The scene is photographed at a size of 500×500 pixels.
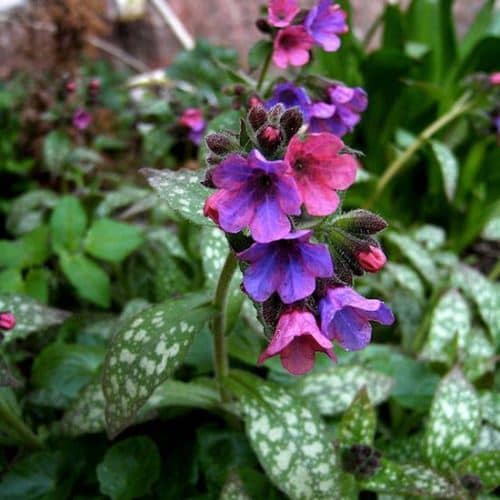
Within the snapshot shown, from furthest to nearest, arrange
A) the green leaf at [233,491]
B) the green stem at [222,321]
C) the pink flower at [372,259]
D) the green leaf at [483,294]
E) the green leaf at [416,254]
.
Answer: the green leaf at [416,254], the green leaf at [483,294], the green leaf at [233,491], the green stem at [222,321], the pink flower at [372,259]

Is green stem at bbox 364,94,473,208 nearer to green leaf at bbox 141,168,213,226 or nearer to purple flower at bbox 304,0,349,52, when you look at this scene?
purple flower at bbox 304,0,349,52

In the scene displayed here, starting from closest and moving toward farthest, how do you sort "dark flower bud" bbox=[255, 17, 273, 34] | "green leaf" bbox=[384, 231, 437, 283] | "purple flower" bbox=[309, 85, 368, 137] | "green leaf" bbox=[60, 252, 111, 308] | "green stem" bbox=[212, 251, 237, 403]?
1. "green stem" bbox=[212, 251, 237, 403]
2. "purple flower" bbox=[309, 85, 368, 137]
3. "dark flower bud" bbox=[255, 17, 273, 34]
4. "green leaf" bbox=[60, 252, 111, 308]
5. "green leaf" bbox=[384, 231, 437, 283]

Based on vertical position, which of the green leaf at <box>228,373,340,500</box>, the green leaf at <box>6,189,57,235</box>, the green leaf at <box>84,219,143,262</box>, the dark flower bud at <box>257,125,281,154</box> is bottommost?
the green leaf at <box>6,189,57,235</box>

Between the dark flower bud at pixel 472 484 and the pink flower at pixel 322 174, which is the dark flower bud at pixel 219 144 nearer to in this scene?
the pink flower at pixel 322 174

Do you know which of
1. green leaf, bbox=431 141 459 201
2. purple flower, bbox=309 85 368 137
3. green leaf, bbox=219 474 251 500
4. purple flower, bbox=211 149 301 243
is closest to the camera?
purple flower, bbox=211 149 301 243

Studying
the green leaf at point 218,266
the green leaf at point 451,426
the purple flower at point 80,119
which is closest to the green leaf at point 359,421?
the green leaf at point 451,426

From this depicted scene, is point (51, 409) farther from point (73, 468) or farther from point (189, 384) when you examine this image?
point (189, 384)

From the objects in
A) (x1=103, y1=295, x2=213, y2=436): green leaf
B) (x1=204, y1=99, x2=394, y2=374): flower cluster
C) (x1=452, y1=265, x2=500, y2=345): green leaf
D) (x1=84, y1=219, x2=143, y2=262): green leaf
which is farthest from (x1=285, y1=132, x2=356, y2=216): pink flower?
(x1=452, y1=265, x2=500, y2=345): green leaf

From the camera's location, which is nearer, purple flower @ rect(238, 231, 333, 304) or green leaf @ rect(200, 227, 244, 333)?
purple flower @ rect(238, 231, 333, 304)
